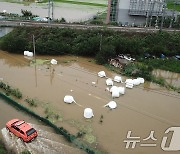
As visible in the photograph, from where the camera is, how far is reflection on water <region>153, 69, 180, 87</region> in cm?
2268

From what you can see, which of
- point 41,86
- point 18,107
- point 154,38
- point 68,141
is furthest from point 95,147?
point 154,38

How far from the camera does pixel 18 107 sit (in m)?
17.1

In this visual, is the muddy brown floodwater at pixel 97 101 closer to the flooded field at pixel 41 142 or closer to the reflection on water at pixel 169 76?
the flooded field at pixel 41 142

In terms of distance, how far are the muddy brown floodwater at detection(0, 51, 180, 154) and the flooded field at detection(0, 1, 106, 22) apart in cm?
2115

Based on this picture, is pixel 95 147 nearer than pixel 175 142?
No

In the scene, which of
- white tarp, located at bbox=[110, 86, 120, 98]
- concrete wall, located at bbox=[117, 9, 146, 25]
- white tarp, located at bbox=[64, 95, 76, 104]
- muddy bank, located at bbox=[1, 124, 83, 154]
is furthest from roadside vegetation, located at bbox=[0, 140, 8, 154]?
concrete wall, located at bbox=[117, 9, 146, 25]

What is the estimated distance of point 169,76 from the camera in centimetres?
2359

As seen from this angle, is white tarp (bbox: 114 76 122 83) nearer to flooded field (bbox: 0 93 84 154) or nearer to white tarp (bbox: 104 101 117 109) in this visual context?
white tarp (bbox: 104 101 117 109)

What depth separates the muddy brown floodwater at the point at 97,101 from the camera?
15.2 metres

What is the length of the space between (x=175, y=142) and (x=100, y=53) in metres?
14.7

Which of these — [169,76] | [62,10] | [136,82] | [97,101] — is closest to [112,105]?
[97,101]

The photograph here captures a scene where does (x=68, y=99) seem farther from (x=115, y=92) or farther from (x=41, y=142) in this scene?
(x=41, y=142)

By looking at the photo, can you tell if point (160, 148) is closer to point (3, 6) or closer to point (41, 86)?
point (41, 86)

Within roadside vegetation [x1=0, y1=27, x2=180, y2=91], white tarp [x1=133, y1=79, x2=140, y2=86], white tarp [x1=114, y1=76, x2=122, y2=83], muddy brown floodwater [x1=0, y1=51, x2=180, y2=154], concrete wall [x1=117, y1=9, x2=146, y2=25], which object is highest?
concrete wall [x1=117, y1=9, x2=146, y2=25]
